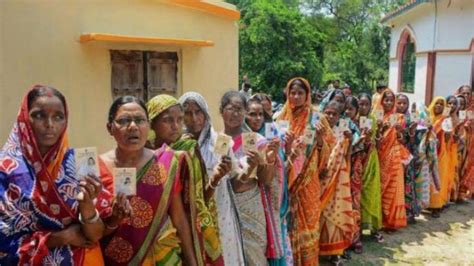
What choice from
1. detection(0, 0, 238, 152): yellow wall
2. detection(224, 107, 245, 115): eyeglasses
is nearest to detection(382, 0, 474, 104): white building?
detection(0, 0, 238, 152): yellow wall

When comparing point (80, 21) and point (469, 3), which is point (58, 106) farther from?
point (469, 3)

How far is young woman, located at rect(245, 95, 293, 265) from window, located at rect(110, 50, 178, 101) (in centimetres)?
329

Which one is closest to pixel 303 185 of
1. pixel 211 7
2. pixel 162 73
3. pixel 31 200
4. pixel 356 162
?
pixel 356 162

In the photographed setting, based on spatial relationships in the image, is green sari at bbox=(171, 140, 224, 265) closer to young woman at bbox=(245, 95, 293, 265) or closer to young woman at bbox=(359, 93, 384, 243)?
young woman at bbox=(245, 95, 293, 265)

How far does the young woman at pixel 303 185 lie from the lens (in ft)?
12.9

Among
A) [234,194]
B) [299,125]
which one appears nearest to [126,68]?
[299,125]

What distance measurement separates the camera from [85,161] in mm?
1812

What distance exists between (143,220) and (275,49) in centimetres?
1709

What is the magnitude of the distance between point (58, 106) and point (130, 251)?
0.79m

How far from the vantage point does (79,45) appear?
19.1ft

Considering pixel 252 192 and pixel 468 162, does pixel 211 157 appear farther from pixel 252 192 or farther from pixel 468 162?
pixel 468 162

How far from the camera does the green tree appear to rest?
18312 millimetres

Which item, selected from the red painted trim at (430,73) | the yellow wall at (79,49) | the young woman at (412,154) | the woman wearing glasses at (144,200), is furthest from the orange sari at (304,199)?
the red painted trim at (430,73)

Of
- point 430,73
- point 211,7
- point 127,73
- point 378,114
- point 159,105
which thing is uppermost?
point 211,7
